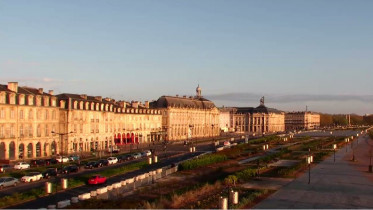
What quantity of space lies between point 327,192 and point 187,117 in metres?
110

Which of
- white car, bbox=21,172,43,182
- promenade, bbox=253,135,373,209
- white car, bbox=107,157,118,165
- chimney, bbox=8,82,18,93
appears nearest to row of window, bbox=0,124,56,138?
chimney, bbox=8,82,18,93

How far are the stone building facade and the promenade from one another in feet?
129

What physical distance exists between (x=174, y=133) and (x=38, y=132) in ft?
229

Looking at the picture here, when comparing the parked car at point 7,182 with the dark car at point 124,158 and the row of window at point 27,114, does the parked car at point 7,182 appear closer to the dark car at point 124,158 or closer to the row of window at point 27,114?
the row of window at point 27,114

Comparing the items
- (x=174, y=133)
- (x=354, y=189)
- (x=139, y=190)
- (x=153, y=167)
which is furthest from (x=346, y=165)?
(x=174, y=133)

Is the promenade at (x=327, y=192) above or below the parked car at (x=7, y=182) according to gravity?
below

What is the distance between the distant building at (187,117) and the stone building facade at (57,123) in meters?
23.6

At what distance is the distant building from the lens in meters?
138

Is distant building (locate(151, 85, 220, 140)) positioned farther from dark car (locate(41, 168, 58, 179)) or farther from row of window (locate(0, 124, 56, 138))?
dark car (locate(41, 168, 58, 179))

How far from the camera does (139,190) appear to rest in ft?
139

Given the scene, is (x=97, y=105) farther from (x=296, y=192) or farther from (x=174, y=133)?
(x=296, y=192)

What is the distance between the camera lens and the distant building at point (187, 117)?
138125 millimetres

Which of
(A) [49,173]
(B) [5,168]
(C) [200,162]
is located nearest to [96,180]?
(A) [49,173]

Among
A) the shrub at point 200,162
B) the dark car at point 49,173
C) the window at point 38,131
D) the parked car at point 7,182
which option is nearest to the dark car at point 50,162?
the window at point 38,131
